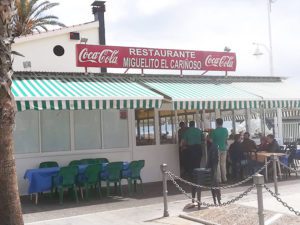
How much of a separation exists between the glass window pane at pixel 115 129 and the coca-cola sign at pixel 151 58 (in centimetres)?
158

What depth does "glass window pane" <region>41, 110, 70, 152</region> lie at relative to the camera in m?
14.0

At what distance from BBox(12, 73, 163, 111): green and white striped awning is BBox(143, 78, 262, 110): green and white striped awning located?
680 mm

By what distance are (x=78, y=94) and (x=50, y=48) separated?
1818 centimetres

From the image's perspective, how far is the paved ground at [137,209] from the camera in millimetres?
9266

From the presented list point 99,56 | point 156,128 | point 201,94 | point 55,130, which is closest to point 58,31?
point 156,128

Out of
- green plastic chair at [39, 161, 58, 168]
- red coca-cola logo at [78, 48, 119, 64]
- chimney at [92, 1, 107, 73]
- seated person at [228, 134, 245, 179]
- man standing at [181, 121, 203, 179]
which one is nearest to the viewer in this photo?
green plastic chair at [39, 161, 58, 168]

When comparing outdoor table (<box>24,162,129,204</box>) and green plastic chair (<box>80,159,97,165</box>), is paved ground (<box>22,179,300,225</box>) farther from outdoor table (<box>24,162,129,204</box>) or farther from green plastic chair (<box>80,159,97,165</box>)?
green plastic chair (<box>80,159,97,165</box>)

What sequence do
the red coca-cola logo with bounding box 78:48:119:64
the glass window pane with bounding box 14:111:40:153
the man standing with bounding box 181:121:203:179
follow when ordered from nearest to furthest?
the glass window pane with bounding box 14:111:40:153, the red coca-cola logo with bounding box 78:48:119:64, the man standing with bounding box 181:121:203:179

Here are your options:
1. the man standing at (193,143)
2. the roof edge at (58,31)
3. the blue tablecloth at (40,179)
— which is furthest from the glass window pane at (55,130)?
the roof edge at (58,31)

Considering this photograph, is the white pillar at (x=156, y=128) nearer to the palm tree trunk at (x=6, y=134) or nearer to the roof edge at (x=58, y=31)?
the palm tree trunk at (x=6, y=134)

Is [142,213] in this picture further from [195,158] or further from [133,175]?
[195,158]

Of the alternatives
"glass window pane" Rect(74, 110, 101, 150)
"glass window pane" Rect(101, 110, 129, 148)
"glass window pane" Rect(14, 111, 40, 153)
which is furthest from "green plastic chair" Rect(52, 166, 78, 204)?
"glass window pane" Rect(101, 110, 129, 148)

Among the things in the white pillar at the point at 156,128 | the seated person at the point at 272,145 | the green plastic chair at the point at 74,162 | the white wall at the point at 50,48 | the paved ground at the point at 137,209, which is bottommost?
the paved ground at the point at 137,209

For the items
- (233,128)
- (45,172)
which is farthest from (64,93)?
(233,128)
